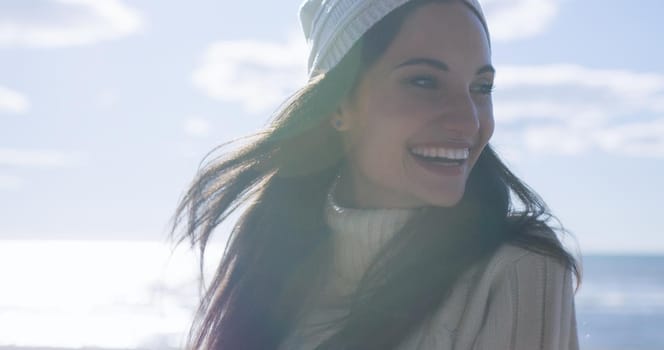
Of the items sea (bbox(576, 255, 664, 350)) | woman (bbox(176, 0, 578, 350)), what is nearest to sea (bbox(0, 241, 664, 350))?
sea (bbox(576, 255, 664, 350))

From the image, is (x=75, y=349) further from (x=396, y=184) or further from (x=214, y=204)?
(x=396, y=184)

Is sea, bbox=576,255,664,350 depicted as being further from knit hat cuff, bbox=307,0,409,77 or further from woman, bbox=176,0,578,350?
knit hat cuff, bbox=307,0,409,77

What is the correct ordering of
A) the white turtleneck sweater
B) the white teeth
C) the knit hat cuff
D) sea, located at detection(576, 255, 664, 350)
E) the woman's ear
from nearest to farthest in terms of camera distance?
the white turtleneck sweater
the white teeth
the knit hat cuff
the woman's ear
sea, located at detection(576, 255, 664, 350)

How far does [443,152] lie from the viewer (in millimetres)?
2402

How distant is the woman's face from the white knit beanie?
0.07m

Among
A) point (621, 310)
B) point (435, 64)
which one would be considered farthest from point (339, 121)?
point (621, 310)

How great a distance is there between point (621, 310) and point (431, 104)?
16.1m

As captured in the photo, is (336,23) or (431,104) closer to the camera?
(431,104)

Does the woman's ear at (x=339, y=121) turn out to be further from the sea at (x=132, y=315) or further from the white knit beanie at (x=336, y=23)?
the sea at (x=132, y=315)

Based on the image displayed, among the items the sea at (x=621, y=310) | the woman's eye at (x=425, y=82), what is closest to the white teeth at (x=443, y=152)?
the woman's eye at (x=425, y=82)

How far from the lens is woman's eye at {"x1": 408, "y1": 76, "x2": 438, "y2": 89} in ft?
8.01

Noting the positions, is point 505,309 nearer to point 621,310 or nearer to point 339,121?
point 339,121

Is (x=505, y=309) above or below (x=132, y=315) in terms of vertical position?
below

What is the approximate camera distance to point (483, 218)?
2496mm
